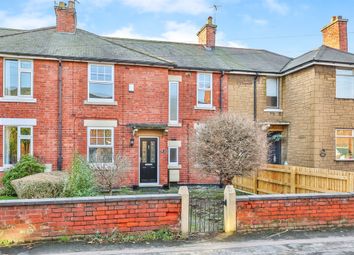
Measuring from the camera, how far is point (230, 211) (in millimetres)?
7258

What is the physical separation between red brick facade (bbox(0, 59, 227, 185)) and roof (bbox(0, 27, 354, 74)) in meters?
0.56

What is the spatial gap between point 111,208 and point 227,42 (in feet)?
60.8

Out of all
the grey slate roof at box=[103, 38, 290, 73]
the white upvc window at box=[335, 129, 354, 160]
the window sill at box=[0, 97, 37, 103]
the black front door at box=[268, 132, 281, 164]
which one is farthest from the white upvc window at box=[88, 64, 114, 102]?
the white upvc window at box=[335, 129, 354, 160]

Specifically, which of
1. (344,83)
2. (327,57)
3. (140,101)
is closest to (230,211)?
(140,101)

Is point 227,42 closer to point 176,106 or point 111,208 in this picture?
point 176,106

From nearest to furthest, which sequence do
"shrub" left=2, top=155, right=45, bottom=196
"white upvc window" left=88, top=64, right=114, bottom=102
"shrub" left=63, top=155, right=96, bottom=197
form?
"shrub" left=63, top=155, right=96, bottom=197 → "shrub" left=2, top=155, right=45, bottom=196 → "white upvc window" left=88, top=64, right=114, bottom=102

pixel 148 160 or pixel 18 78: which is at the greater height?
pixel 18 78

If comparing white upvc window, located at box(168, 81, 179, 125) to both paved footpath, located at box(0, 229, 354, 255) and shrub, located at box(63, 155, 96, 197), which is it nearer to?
shrub, located at box(63, 155, 96, 197)

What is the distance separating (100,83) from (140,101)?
6.60 feet

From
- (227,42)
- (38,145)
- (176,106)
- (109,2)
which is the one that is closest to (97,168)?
(38,145)

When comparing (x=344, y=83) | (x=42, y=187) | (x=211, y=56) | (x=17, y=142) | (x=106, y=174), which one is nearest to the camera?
(x=42, y=187)

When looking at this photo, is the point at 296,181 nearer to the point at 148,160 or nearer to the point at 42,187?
the point at 148,160

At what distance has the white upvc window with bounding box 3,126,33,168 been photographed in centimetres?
1417

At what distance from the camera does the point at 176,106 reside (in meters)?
16.7
